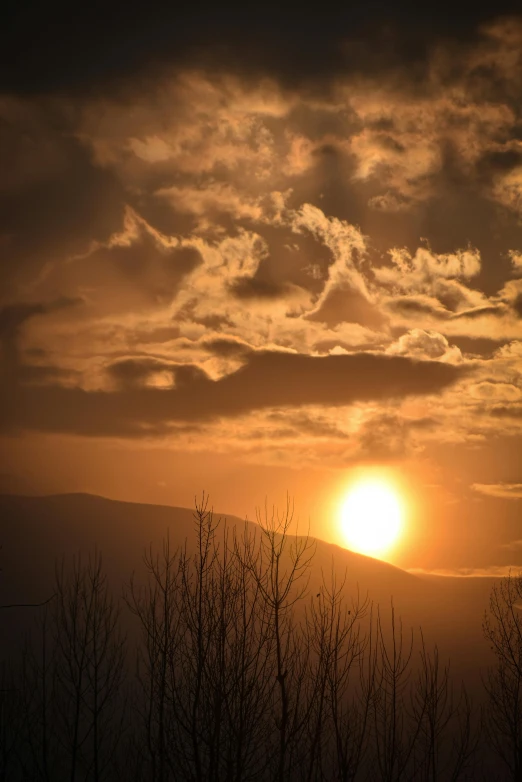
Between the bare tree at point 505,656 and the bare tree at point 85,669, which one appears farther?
the bare tree at point 505,656

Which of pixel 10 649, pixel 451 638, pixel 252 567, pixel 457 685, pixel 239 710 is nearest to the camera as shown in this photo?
pixel 239 710

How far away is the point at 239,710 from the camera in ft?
52.9

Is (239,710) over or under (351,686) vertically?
over

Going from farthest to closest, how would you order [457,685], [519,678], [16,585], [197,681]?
1. [16,585]
2. [457,685]
3. [519,678]
4. [197,681]

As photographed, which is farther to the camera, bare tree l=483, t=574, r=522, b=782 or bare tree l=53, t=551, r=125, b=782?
bare tree l=483, t=574, r=522, b=782

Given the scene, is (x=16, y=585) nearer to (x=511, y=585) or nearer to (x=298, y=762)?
(x=511, y=585)

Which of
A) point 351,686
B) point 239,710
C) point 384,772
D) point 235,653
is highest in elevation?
point 235,653

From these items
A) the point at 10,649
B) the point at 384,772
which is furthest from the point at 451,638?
the point at 384,772

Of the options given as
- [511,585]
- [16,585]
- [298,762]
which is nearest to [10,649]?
[16,585]

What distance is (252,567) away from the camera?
1714 centimetres

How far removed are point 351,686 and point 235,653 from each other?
133375 mm

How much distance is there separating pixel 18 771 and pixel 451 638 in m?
121

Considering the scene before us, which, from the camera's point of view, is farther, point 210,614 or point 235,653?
point 210,614

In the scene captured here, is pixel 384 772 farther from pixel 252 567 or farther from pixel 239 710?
pixel 252 567
